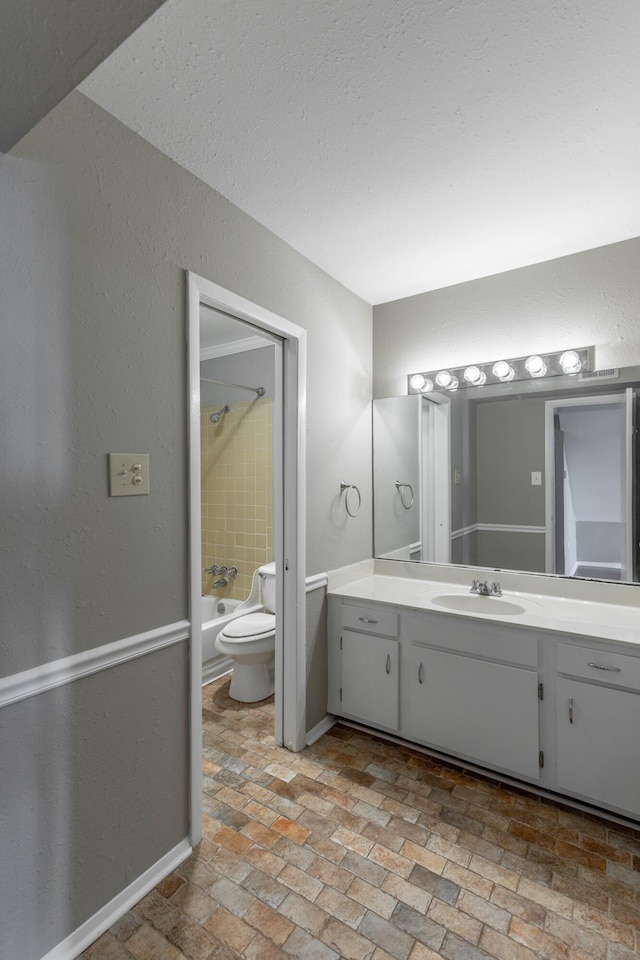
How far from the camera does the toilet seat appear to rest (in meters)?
2.67

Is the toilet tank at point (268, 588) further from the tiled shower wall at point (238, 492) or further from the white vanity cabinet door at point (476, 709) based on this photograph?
the white vanity cabinet door at point (476, 709)

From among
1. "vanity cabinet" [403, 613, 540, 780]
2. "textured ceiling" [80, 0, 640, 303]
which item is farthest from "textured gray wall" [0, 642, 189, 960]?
"textured ceiling" [80, 0, 640, 303]

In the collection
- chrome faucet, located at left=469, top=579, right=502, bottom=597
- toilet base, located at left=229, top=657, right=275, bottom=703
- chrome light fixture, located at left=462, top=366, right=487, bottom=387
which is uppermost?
chrome light fixture, located at left=462, top=366, right=487, bottom=387

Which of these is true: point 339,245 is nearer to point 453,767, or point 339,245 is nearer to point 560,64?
point 560,64

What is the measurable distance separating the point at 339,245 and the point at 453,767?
245 centimetres

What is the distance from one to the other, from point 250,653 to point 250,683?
23 cm

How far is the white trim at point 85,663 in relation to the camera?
46.3 inches

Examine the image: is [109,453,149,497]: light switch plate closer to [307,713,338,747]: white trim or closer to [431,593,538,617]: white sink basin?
[431,593,538,617]: white sink basin

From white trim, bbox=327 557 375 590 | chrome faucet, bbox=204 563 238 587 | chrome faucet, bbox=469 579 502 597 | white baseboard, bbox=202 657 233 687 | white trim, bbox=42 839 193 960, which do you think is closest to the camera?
white trim, bbox=42 839 193 960

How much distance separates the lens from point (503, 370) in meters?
2.44

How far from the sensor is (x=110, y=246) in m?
1.40

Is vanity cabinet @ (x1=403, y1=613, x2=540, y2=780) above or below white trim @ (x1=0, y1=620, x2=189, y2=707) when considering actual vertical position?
below

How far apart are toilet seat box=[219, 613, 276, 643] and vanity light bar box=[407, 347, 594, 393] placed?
5.39ft

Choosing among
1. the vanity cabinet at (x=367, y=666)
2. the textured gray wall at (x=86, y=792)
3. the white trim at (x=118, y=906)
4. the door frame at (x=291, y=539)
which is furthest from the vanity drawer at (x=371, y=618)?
the white trim at (x=118, y=906)
